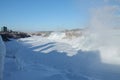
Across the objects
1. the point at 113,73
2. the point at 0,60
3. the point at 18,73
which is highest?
the point at 0,60

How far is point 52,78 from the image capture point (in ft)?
18.8

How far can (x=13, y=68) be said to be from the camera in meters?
6.29

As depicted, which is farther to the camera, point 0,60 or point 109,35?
point 109,35

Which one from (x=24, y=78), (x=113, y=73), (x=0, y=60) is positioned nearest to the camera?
(x=0, y=60)

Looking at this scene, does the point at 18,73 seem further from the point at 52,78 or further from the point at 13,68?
the point at 52,78

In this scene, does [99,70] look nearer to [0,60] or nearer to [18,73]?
[18,73]

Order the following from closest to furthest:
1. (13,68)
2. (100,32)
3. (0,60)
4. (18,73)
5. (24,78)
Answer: (0,60)
(24,78)
(18,73)
(13,68)
(100,32)

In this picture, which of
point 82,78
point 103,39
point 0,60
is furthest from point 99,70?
point 103,39

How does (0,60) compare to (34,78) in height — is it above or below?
above

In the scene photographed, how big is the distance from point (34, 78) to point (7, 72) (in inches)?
30.0

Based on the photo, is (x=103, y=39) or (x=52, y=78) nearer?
(x=52, y=78)

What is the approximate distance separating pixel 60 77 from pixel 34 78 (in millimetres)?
797

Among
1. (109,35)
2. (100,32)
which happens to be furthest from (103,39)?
(100,32)

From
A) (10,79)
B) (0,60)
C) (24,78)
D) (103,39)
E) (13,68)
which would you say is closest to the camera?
(0,60)
